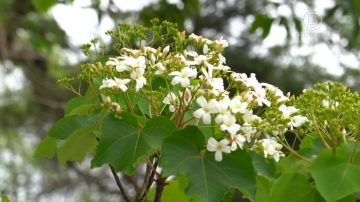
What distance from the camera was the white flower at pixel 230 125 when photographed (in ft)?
3.93

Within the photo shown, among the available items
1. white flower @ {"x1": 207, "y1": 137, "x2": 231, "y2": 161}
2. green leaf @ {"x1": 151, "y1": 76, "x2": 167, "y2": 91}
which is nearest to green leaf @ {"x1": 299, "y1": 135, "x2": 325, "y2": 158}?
white flower @ {"x1": 207, "y1": 137, "x2": 231, "y2": 161}

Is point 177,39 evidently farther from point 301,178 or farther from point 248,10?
point 248,10


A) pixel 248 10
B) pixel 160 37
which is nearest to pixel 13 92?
pixel 248 10

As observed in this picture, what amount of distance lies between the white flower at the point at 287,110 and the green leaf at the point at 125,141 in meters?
0.24

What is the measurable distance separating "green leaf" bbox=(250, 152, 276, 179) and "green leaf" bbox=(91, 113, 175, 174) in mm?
175

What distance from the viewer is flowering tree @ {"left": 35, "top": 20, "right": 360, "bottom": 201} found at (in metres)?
1.23

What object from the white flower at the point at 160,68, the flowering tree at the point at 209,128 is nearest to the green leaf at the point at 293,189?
the flowering tree at the point at 209,128

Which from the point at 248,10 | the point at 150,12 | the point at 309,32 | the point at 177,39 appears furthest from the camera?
the point at 248,10

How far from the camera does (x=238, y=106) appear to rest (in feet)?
4.10

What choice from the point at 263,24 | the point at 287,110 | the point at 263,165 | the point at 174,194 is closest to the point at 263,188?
the point at 263,165

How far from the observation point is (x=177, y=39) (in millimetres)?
1433

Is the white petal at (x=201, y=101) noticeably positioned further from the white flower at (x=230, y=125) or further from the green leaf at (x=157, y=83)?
the green leaf at (x=157, y=83)

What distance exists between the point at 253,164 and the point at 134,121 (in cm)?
25

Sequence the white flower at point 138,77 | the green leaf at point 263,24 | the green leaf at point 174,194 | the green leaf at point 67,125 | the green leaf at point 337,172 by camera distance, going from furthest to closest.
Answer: the green leaf at point 263,24, the green leaf at point 174,194, the green leaf at point 67,125, the white flower at point 138,77, the green leaf at point 337,172
